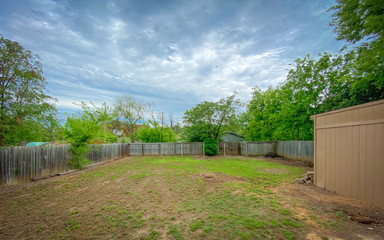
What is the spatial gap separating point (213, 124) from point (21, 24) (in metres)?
13.3

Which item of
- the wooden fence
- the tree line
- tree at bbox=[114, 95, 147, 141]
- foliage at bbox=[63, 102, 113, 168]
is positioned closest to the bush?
the tree line

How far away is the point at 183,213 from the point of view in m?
3.18

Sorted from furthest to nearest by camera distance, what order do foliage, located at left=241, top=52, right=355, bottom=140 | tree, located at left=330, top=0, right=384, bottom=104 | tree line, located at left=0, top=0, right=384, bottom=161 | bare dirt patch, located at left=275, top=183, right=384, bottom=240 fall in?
foliage, located at left=241, top=52, right=355, bottom=140
tree line, located at left=0, top=0, right=384, bottom=161
tree, located at left=330, top=0, right=384, bottom=104
bare dirt patch, located at left=275, top=183, right=384, bottom=240

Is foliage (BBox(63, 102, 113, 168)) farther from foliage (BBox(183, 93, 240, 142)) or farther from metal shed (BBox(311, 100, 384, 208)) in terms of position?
metal shed (BBox(311, 100, 384, 208))

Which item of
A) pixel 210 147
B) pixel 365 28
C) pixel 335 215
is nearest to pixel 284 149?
pixel 210 147

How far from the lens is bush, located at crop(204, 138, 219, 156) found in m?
14.3

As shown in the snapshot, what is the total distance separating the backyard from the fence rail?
2.67 ft

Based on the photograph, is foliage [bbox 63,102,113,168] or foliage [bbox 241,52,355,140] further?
foliage [bbox 241,52,355,140]

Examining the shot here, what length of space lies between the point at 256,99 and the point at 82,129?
54.5ft

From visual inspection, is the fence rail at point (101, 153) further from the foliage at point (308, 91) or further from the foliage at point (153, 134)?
the foliage at point (308, 91)

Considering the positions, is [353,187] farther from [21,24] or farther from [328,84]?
[21,24]

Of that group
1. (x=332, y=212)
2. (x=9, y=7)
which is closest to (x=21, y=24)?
(x=9, y=7)

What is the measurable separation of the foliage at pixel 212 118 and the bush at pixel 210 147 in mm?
435

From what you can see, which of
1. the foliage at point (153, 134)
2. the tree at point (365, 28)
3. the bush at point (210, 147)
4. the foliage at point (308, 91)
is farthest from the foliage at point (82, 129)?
the foliage at point (308, 91)
